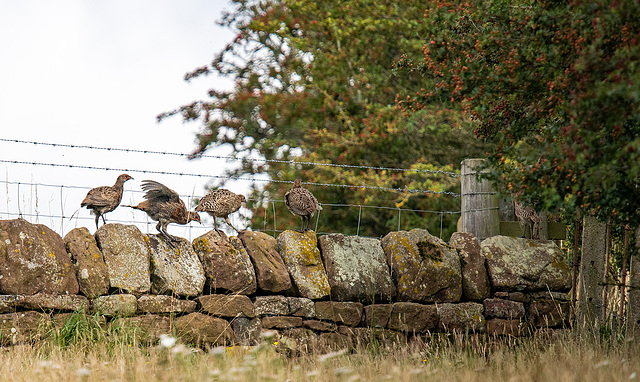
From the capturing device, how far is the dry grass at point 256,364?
3674mm

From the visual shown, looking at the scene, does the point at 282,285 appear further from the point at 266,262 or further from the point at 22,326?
the point at 22,326

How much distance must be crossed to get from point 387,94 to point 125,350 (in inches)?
374

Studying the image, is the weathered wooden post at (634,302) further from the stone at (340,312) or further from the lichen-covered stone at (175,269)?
the lichen-covered stone at (175,269)

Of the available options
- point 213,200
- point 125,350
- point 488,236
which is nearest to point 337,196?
point 488,236

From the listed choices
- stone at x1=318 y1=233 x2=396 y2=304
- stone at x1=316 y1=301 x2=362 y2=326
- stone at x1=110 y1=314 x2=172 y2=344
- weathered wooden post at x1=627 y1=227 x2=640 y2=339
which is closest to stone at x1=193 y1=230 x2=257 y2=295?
stone at x1=110 y1=314 x2=172 y2=344

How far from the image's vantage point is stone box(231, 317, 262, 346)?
5.60 meters

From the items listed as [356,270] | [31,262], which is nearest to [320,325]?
[356,270]

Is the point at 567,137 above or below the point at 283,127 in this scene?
below

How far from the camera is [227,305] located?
5.60 metres

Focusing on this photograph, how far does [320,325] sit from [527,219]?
2.60m

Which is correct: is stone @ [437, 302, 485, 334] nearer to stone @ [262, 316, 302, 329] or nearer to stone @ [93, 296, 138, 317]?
stone @ [262, 316, 302, 329]

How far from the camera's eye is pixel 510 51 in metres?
4.57

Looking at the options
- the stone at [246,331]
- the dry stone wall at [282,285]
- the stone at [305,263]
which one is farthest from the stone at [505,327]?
the stone at [246,331]

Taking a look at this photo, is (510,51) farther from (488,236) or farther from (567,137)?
(488,236)
